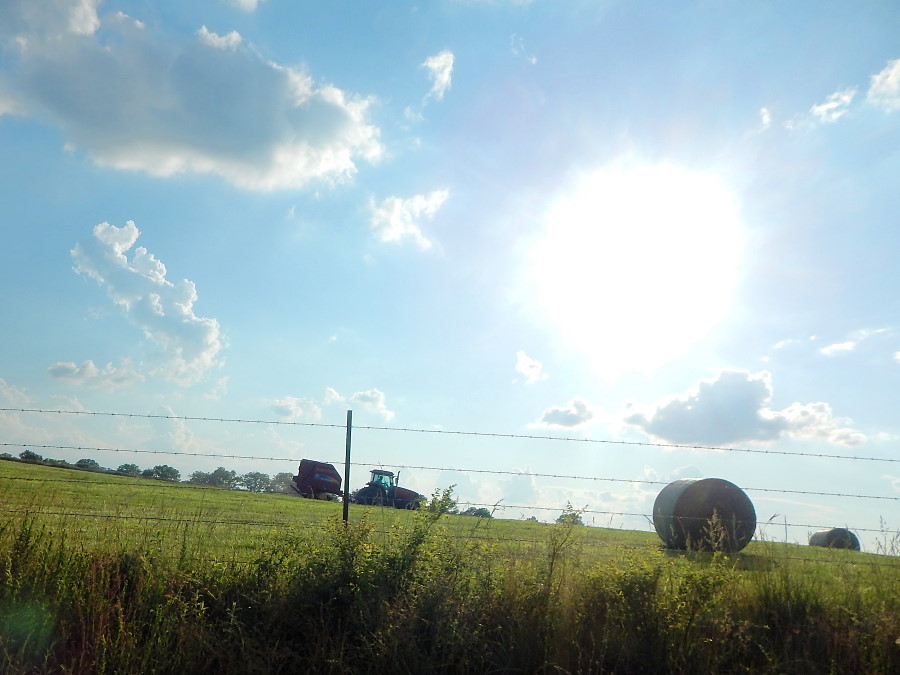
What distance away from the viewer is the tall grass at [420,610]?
5.57 m

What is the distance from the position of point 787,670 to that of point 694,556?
5.12ft

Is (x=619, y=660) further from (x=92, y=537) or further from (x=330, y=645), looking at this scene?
→ (x=92, y=537)

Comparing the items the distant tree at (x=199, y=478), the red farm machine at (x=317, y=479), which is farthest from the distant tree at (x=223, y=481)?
the red farm machine at (x=317, y=479)

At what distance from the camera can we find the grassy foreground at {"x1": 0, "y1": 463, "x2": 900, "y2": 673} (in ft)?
18.3

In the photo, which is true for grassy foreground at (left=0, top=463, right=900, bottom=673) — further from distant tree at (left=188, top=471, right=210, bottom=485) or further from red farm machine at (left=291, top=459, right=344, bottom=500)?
red farm machine at (left=291, top=459, right=344, bottom=500)

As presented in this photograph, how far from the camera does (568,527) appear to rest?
6.52m

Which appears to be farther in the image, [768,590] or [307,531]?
[307,531]

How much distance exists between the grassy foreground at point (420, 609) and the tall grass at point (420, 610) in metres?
0.02

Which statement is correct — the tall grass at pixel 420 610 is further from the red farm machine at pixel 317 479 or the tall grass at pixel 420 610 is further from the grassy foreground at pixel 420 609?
the red farm machine at pixel 317 479

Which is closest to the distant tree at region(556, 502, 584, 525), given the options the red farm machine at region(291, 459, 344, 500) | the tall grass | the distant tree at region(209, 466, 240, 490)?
the tall grass

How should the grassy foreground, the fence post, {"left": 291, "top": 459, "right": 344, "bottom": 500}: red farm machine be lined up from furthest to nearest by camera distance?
{"left": 291, "top": 459, "right": 344, "bottom": 500}: red farm machine, the fence post, the grassy foreground

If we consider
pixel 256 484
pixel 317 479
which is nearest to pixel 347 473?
pixel 256 484

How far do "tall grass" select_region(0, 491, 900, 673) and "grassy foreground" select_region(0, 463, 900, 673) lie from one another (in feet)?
0.05

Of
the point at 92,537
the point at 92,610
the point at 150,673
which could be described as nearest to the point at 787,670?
the point at 150,673
